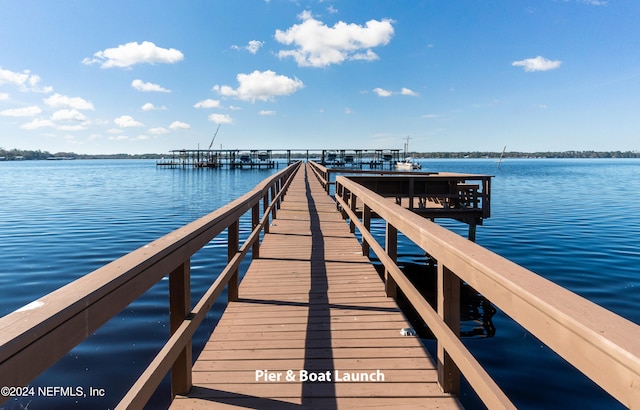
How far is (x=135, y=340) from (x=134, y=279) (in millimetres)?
4676

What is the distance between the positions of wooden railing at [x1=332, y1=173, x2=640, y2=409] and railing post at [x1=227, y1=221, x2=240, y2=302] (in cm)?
185

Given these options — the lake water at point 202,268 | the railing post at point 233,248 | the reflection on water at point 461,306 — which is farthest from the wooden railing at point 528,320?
the reflection on water at point 461,306

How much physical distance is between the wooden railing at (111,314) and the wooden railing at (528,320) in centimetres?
136

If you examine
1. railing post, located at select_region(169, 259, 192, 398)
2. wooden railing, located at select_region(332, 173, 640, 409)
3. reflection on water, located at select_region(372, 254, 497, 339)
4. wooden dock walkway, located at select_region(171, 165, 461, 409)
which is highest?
wooden railing, located at select_region(332, 173, 640, 409)

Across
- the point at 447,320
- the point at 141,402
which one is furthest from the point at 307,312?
the point at 141,402

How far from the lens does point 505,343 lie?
5703 mm

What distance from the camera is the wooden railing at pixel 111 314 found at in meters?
0.99

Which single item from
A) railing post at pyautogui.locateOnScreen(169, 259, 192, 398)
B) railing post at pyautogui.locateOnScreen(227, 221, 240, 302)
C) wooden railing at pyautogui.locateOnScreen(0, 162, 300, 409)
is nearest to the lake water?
railing post at pyautogui.locateOnScreen(227, 221, 240, 302)

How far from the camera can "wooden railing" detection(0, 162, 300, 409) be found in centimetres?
99

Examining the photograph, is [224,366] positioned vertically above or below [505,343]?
above

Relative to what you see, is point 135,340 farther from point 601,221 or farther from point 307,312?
point 601,221

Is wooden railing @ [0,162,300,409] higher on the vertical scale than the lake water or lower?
higher

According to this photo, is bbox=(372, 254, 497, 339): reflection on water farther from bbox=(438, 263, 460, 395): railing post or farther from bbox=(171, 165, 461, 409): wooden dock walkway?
bbox=(438, 263, 460, 395): railing post

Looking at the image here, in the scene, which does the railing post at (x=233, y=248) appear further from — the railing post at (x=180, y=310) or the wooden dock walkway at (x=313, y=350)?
the railing post at (x=180, y=310)
